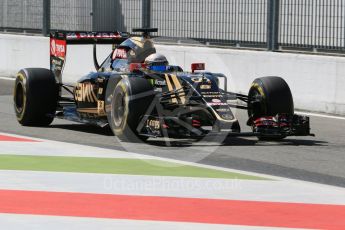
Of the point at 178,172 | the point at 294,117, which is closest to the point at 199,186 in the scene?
the point at 178,172

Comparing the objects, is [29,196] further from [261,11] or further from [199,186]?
[261,11]

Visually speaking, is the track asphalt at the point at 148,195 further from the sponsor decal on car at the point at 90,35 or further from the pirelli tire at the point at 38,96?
the sponsor decal on car at the point at 90,35

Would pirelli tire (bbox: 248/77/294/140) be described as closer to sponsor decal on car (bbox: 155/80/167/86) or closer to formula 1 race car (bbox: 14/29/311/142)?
formula 1 race car (bbox: 14/29/311/142)

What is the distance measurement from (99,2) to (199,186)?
13657 millimetres

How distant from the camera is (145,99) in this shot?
12.2 m

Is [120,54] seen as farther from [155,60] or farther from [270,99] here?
[270,99]

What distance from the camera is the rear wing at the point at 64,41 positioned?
47.7ft

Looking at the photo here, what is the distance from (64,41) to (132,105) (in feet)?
9.17

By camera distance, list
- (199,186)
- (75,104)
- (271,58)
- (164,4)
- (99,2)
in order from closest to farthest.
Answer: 1. (199,186)
2. (75,104)
3. (271,58)
4. (164,4)
5. (99,2)

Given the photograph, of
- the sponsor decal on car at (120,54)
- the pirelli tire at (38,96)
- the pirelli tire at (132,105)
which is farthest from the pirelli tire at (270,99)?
the pirelli tire at (38,96)

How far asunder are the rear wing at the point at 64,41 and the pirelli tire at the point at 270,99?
2.69 meters

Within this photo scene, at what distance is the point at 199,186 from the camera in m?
9.42

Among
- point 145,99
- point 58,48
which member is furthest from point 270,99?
point 58,48

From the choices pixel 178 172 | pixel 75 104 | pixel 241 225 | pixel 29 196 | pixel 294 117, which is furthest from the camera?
pixel 75 104
